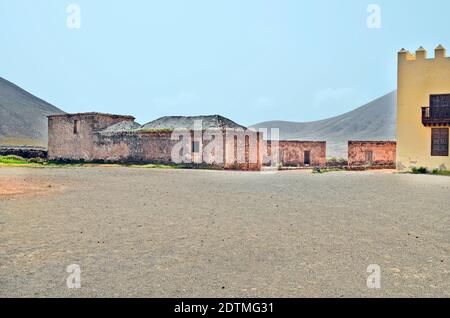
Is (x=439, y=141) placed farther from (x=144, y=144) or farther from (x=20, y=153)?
(x=20, y=153)

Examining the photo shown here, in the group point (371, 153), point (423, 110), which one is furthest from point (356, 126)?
point (423, 110)

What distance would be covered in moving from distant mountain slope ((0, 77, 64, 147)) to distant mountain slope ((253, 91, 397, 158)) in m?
67.7

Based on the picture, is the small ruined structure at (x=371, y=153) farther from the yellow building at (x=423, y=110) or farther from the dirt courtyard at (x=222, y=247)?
the dirt courtyard at (x=222, y=247)

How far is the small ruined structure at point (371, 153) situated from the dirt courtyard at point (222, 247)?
24824 mm

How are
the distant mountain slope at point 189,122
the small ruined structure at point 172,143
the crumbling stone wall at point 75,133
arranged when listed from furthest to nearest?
the crumbling stone wall at point 75,133 < the distant mountain slope at point 189,122 < the small ruined structure at point 172,143

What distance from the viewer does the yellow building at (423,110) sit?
26069 millimetres

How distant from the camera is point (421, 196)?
13188mm

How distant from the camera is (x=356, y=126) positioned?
117 metres

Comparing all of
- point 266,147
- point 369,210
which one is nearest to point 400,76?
point 266,147

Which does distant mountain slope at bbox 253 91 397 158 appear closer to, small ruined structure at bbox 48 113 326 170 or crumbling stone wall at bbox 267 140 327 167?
crumbling stone wall at bbox 267 140 327 167

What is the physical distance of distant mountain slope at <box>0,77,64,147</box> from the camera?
9112cm

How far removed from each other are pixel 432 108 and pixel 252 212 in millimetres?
21428

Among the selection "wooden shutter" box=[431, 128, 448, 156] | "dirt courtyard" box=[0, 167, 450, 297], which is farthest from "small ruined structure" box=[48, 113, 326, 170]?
"dirt courtyard" box=[0, 167, 450, 297]

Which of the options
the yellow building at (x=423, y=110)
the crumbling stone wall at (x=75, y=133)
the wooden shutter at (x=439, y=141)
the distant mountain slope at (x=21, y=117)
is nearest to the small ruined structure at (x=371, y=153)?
the yellow building at (x=423, y=110)
